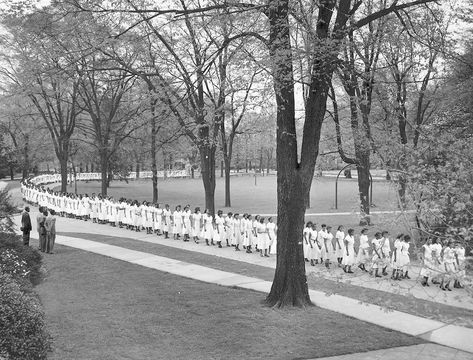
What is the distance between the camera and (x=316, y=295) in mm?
12711

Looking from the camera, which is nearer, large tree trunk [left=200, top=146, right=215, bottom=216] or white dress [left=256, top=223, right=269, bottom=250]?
white dress [left=256, top=223, right=269, bottom=250]

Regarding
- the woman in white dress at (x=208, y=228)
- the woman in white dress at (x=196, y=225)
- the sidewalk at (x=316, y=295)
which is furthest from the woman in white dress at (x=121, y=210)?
the woman in white dress at (x=208, y=228)

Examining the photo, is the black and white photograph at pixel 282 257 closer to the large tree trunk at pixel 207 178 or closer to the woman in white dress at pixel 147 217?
the woman in white dress at pixel 147 217

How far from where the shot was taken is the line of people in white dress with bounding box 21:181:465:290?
43.7 ft

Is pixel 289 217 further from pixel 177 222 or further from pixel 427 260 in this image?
pixel 177 222

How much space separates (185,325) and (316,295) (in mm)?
3721

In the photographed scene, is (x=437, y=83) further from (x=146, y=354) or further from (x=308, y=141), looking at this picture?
(x=146, y=354)

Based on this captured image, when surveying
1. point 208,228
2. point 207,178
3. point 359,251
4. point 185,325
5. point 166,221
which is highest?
point 207,178

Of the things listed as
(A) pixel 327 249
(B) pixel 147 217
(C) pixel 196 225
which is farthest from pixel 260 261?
(B) pixel 147 217

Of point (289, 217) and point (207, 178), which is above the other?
point (207, 178)

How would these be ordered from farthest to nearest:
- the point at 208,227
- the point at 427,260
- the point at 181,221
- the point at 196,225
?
1. the point at 181,221
2. the point at 196,225
3. the point at 208,227
4. the point at 427,260

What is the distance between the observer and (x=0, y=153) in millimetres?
55250

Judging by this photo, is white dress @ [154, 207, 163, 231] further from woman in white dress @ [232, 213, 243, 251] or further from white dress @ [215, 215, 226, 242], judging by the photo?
woman in white dress @ [232, 213, 243, 251]

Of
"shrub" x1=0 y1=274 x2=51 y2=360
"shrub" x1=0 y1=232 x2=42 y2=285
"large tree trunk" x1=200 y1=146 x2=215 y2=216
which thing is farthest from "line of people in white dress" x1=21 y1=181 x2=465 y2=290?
"shrub" x1=0 y1=232 x2=42 y2=285
